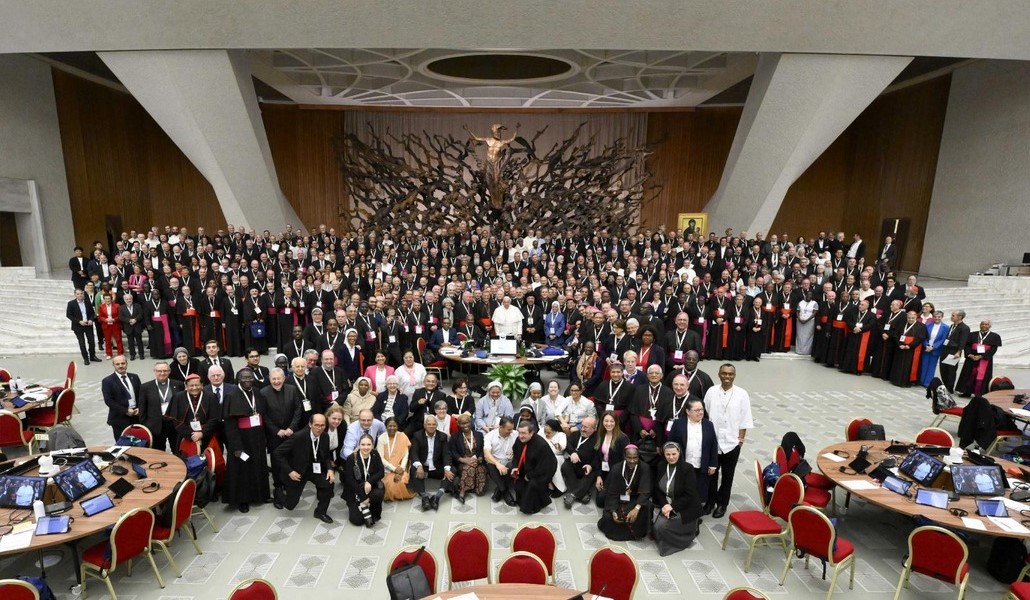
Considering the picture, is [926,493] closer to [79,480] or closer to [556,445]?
[556,445]

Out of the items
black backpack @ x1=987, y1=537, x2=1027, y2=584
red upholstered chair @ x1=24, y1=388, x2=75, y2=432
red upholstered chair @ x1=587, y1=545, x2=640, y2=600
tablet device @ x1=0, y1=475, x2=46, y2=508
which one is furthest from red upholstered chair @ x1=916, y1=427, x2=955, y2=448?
red upholstered chair @ x1=24, y1=388, x2=75, y2=432

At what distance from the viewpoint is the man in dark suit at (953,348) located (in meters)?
9.90

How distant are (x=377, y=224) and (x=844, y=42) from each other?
56.2ft

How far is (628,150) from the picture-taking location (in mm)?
24000

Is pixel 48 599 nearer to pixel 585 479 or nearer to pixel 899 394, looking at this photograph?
pixel 585 479

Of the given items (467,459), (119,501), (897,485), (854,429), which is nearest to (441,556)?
(467,459)

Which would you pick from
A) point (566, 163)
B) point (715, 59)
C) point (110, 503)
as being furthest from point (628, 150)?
point (110, 503)

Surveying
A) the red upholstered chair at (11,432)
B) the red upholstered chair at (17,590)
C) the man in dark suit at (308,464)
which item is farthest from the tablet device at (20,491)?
the red upholstered chair at (11,432)

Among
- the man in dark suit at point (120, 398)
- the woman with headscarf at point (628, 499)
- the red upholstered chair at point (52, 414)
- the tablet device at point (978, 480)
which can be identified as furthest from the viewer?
the red upholstered chair at point (52, 414)

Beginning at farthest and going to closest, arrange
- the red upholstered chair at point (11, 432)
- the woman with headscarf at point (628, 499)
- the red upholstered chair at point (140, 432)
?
the red upholstered chair at point (11, 432)
the red upholstered chair at point (140, 432)
the woman with headscarf at point (628, 499)

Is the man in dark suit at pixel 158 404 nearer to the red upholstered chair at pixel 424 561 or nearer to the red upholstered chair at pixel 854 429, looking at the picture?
the red upholstered chair at pixel 424 561

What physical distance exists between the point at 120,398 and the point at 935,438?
9598 mm

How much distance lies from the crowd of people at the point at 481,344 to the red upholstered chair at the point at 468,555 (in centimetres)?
168

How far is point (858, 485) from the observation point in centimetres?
510
